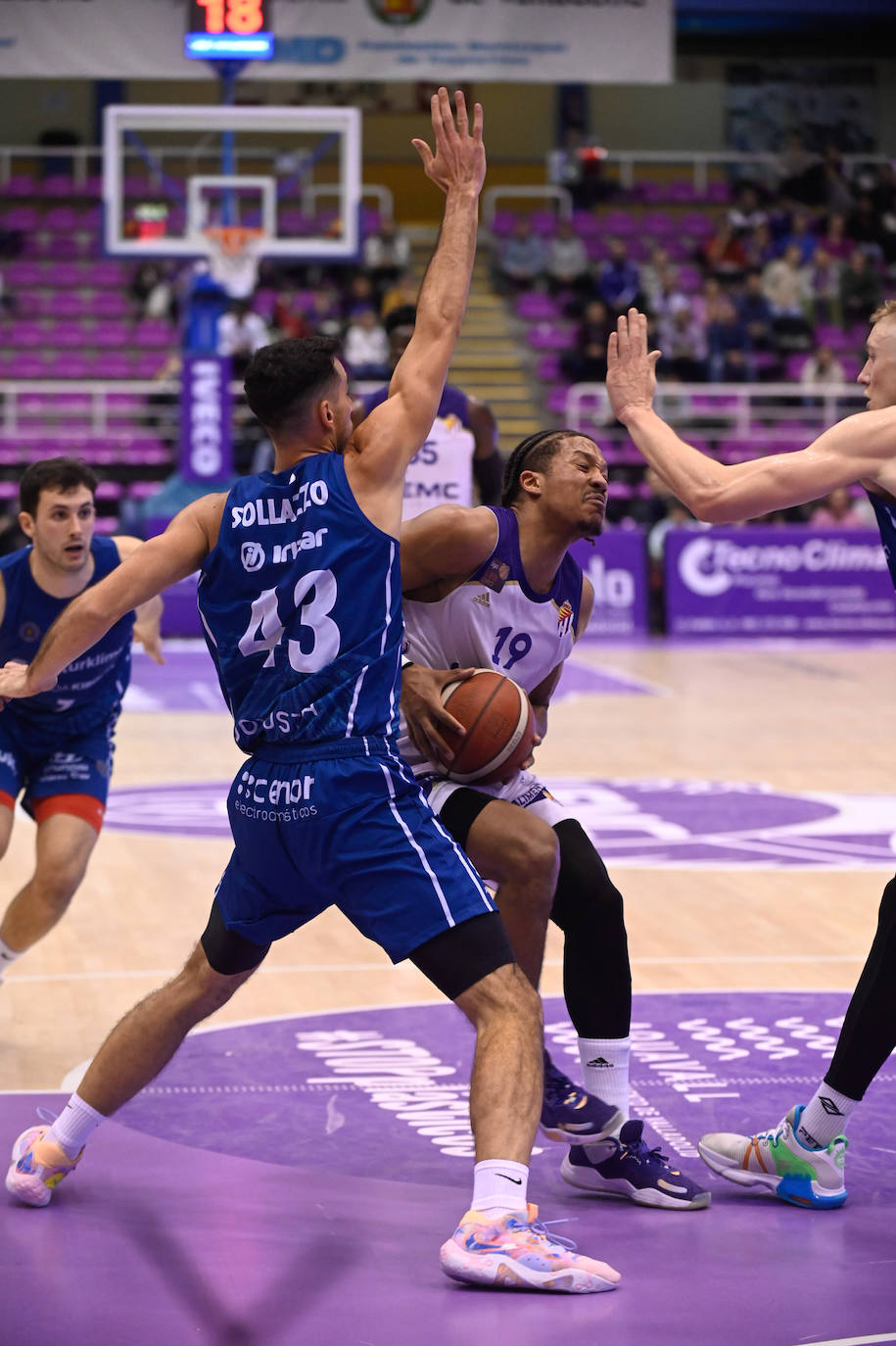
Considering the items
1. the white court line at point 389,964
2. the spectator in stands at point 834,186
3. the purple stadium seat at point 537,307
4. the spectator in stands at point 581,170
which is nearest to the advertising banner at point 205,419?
the purple stadium seat at point 537,307

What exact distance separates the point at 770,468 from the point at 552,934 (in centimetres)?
308

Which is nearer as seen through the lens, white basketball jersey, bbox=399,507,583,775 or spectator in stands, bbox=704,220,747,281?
white basketball jersey, bbox=399,507,583,775

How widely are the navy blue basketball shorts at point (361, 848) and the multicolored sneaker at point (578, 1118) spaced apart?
2.50ft

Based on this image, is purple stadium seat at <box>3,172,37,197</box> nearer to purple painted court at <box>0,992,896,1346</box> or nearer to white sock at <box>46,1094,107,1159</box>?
purple painted court at <box>0,992,896,1346</box>

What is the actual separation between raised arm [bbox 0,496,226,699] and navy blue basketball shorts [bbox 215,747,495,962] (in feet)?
1.44

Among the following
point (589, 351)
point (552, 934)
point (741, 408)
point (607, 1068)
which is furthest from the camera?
point (589, 351)

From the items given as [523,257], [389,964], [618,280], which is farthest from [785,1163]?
[523,257]

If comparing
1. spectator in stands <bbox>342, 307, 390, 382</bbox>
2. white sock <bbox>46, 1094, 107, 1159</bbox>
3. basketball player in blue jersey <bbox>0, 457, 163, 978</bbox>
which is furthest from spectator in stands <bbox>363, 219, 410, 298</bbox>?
white sock <bbox>46, 1094, 107, 1159</bbox>

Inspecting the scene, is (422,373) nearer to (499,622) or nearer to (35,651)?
(499,622)

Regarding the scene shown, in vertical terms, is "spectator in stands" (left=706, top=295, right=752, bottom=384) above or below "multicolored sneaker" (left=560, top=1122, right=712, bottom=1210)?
above

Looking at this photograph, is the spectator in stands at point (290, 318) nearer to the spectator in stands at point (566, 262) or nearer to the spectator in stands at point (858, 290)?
the spectator in stands at point (566, 262)

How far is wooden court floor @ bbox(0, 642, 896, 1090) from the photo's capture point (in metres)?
5.86

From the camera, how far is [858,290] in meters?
23.3

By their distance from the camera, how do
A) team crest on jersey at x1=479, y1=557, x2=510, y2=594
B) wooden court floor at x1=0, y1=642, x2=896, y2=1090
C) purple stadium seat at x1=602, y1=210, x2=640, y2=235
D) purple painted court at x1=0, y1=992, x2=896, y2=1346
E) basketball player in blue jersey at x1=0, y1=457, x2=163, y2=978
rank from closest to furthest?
purple painted court at x1=0, y1=992, x2=896, y2=1346, team crest on jersey at x1=479, y1=557, x2=510, y2=594, basketball player in blue jersey at x1=0, y1=457, x2=163, y2=978, wooden court floor at x1=0, y1=642, x2=896, y2=1090, purple stadium seat at x1=602, y1=210, x2=640, y2=235
